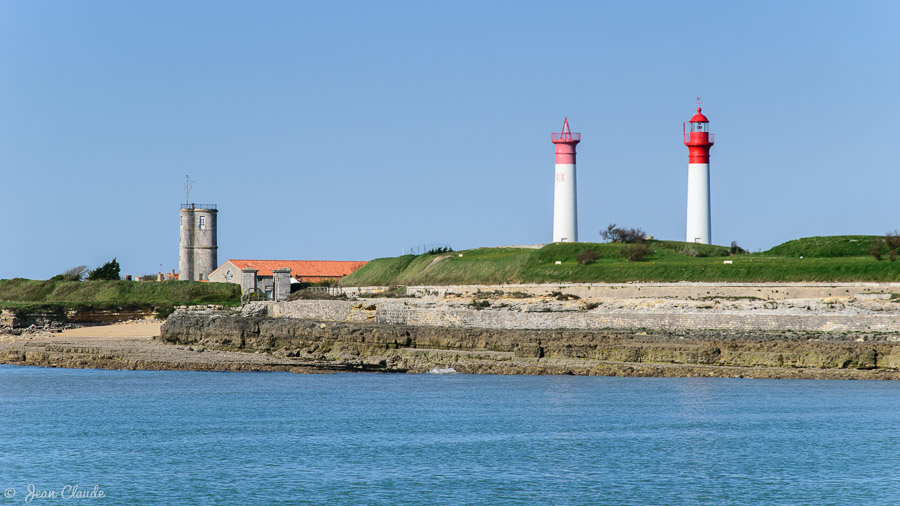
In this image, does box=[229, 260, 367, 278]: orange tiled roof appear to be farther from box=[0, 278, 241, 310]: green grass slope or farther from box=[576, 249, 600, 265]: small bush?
box=[576, 249, 600, 265]: small bush

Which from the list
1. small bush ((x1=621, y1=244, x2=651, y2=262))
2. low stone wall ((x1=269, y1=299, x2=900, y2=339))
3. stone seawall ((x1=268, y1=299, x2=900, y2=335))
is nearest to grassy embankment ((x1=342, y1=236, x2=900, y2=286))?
small bush ((x1=621, y1=244, x2=651, y2=262))

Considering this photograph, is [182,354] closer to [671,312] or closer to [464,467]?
[671,312]

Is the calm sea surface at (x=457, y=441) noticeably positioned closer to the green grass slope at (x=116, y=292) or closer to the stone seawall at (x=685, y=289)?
the stone seawall at (x=685, y=289)

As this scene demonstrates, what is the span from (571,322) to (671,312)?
3.42 meters

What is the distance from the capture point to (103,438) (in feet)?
75.2

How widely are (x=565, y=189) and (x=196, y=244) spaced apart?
3324cm

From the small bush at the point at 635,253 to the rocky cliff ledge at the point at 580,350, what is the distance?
1446cm

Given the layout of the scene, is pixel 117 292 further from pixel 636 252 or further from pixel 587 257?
pixel 636 252

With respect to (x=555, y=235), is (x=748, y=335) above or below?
below

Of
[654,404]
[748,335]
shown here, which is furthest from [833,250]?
[654,404]

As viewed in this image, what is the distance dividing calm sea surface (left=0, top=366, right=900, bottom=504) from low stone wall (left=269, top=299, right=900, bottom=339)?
15.1 ft

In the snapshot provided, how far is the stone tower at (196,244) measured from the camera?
78250 mm

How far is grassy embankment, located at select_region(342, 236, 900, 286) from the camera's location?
140 feet

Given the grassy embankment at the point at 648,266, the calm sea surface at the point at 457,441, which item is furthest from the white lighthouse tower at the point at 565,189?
the calm sea surface at the point at 457,441
